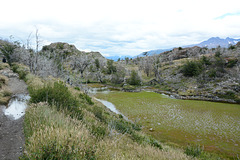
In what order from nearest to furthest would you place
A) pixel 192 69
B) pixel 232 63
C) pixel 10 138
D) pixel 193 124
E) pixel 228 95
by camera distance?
pixel 10 138
pixel 193 124
pixel 228 95
pixel 232 63
pixel 192 69

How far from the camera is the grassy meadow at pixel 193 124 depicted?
1465 cm

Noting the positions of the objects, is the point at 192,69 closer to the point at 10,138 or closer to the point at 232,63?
the point at 232,63

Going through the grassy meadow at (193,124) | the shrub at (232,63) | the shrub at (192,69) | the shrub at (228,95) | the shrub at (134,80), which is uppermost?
the shrub at (232,63)

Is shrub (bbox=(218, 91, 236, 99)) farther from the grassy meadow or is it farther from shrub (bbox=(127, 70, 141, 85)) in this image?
shrub (bbox=(127, 70, 141, 85))

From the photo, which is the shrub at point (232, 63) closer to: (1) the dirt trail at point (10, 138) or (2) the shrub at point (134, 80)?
(2) the shrub at point (134, 80)

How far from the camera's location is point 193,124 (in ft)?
63.5

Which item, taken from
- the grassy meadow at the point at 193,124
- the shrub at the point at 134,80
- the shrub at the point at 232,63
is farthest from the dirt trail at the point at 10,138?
the shrub at the point at 232,63

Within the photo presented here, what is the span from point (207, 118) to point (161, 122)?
767cm

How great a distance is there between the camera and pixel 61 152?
10.7 feet

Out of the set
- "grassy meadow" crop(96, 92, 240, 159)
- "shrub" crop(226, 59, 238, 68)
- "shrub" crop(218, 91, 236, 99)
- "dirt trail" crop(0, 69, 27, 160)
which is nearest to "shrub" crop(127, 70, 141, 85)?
"grassy meadow" crop(96, 92, 240, 159)

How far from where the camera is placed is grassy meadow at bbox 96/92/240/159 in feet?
48.1

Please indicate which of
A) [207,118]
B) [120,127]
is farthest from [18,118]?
[207,118]

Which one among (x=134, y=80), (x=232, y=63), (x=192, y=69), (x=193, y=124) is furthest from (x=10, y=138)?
(x=232, y=63)

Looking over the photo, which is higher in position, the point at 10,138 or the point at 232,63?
the point at 232,63
